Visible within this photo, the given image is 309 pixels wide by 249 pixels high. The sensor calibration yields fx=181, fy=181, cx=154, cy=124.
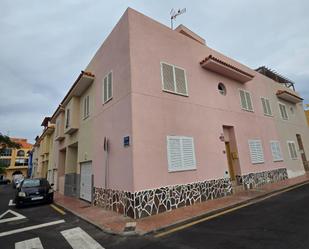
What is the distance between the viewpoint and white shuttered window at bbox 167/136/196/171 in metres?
7.28

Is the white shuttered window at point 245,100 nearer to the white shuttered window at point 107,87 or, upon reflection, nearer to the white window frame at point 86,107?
the white shuttered window at point 107,87

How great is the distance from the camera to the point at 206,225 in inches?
196

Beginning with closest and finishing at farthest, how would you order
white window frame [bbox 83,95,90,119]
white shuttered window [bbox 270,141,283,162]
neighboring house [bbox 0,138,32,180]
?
white window frame [bbox 83,95,90,119] → white shuttered window [bbox 270,141,283,162] → neighboring house [bbox 0,138,32,180]

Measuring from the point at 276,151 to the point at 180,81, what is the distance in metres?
9.58

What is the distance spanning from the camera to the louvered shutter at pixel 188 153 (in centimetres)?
767

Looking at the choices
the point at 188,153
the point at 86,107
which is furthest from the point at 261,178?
the point at 86,107

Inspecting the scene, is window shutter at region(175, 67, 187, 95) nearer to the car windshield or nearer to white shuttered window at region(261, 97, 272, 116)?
white shuttered window at region(261, 97, 272, 116)

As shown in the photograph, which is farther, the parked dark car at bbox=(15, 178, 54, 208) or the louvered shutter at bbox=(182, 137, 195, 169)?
the parked dark car at bbox=(15, 178, 54, 208)

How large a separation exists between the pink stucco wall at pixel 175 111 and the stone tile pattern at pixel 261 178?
0.42 meters

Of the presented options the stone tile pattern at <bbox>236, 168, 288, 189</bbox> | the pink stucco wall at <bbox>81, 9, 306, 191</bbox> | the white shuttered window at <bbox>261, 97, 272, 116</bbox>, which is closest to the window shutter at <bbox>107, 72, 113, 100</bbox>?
the pink stucco wall at <bbox>81, 9, 306, 191</bbox>

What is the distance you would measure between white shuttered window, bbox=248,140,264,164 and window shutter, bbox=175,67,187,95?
579 cm

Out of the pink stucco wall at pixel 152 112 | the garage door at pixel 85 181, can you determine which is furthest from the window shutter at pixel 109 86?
the garage door at pixel 85 181

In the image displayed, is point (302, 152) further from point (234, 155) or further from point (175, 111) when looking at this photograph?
point (175, 111)

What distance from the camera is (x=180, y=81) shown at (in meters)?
8.72
